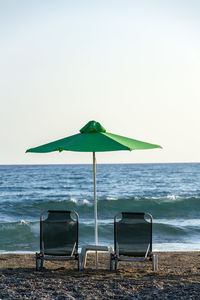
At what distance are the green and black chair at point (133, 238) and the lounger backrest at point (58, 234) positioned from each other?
23.8 inches

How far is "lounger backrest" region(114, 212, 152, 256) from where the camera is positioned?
5.80 metres

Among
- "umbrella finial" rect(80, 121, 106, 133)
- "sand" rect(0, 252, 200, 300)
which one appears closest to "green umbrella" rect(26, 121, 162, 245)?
"umbrella finial" rect(80, 121, 106, 133)

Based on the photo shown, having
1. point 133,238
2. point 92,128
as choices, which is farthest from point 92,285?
point 92,128

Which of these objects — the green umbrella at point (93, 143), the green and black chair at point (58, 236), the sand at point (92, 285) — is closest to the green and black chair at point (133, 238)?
the sand at point (92, 285)

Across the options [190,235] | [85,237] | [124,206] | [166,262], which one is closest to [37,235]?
[85,237]

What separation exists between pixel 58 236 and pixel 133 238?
3.41ft

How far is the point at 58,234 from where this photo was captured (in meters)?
5.92

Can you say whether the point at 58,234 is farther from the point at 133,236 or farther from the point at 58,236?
the point at 133,236

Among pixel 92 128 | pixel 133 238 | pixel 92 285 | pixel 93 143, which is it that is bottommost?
pixel 92 285

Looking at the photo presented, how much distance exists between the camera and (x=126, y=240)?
585 centimetres

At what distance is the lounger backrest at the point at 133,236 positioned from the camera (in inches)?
228

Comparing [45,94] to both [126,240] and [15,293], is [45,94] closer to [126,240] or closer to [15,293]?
[126,240]

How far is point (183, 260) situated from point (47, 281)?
12.3 ft

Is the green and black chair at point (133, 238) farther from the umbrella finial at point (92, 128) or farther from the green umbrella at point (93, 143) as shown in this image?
the umbrella finial at point (92, 128)
